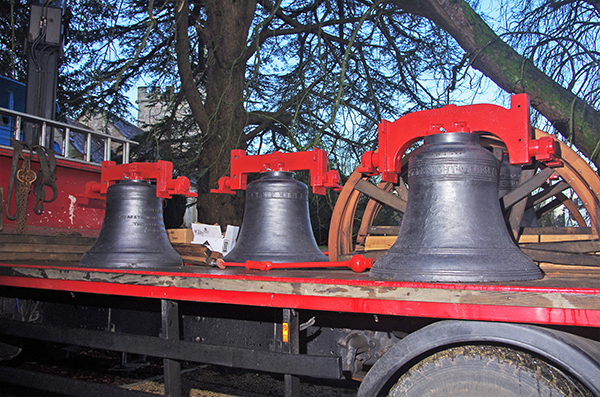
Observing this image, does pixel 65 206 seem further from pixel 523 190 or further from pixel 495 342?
pixel 495 342

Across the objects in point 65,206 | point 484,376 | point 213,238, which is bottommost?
point 484,376

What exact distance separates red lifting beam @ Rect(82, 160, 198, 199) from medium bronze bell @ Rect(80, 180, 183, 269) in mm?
89

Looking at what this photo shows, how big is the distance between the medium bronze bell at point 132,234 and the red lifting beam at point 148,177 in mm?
89

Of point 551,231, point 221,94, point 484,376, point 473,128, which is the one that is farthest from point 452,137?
point 221,94

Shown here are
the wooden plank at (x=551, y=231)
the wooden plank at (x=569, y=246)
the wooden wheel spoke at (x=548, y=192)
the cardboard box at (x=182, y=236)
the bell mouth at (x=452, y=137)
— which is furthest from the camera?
the cardboard box at (x=182, y=236)

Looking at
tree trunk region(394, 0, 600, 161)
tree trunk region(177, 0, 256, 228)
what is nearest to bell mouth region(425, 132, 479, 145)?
tree trunk region(394, 0, 600, 161)

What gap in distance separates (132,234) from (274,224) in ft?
3.08

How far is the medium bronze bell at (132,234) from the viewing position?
10.3ft

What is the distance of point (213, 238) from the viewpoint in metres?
4.45

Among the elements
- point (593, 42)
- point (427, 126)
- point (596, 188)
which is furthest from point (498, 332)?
point (593, 42)

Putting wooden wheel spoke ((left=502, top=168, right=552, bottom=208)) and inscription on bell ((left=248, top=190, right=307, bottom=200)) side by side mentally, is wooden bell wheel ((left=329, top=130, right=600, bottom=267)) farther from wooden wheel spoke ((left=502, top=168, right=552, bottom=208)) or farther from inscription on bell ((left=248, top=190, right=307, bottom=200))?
inscription on bell ((left=248, top=190, right=307, bottom=200))

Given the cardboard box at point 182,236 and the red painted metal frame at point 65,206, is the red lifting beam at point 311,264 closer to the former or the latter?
the cardboard box at point 182,236

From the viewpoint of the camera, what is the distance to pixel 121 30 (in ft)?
27.9

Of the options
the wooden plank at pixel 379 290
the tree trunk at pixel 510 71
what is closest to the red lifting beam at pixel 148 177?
the wooden plank at pixel 379 290
